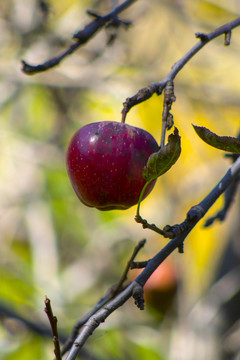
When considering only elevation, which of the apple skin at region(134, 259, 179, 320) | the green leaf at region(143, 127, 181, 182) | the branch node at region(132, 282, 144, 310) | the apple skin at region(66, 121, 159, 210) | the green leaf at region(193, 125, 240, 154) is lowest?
the apple skin at region(134, 259, 179, 320)

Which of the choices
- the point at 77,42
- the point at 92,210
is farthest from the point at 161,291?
the point at 77,42

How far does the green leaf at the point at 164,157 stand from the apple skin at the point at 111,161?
0.13 meters

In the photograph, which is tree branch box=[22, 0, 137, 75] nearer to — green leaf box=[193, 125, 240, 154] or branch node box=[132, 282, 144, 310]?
green leaf box=[193, 125, 240, 154]

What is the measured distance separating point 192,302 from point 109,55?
1.59 meters

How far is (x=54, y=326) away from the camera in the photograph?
0.78 meters

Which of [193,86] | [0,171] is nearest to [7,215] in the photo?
[0,171]

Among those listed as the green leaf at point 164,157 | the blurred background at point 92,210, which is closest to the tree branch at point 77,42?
the green leaf at point 164,157

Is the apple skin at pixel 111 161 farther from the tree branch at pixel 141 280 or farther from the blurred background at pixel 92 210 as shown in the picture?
the blurred background at pixel 92 210

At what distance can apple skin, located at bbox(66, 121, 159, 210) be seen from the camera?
0.91 metres

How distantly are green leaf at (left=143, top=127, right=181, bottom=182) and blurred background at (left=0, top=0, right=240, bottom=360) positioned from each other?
1.85 meters

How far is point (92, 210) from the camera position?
388 cm

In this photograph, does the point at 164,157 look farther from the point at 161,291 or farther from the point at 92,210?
the point at 92,210

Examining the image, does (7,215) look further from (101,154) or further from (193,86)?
(101,154)

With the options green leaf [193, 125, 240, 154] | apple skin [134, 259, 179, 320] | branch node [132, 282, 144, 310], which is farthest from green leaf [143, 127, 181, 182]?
apple skin [134, 259, 179, 320]
